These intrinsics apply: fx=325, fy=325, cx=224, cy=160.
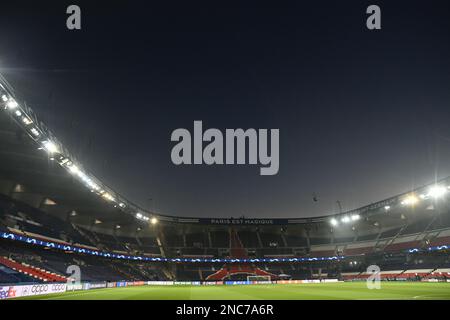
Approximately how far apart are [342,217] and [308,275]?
56.1 ft

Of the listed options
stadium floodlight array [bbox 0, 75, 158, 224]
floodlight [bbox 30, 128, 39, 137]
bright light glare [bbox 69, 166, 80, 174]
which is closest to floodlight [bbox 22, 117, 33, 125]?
stadium floodlight array [bbox 0, 75, 158, 224]

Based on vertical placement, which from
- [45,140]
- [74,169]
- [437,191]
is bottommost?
[437,191]

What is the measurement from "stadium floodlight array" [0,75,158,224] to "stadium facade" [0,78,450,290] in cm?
8

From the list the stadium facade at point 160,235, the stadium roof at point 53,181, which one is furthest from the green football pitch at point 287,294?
the stadium roof at point 53,181

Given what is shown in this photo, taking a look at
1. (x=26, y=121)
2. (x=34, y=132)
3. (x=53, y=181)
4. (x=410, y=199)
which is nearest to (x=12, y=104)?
(x=26, y=121)

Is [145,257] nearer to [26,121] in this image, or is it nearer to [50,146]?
[50,146]

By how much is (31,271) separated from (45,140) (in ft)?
48.0

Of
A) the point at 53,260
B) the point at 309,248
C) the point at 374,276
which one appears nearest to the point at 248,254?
the point at 309,248

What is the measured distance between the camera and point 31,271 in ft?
111

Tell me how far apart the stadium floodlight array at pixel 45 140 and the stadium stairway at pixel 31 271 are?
1048 cm

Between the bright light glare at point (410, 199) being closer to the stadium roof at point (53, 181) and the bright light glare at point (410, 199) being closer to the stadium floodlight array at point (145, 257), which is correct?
the stadium roof at point (53, 181)

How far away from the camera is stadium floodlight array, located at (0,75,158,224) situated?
2347 cm
